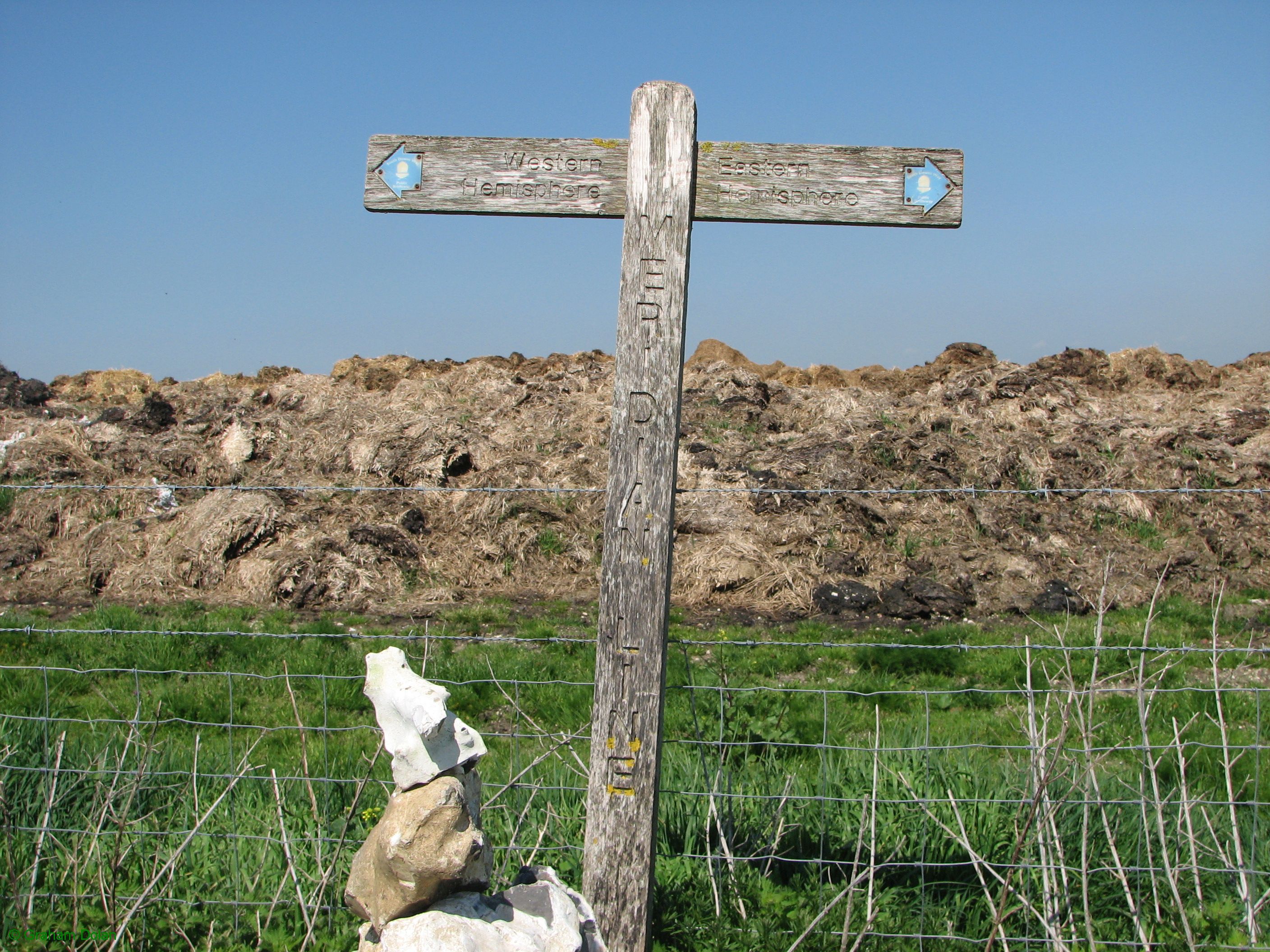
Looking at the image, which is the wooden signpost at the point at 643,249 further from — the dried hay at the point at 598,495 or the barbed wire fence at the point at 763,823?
the dried hay at the point at 598,495

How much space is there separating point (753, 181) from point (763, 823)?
Result: 6.46 ft

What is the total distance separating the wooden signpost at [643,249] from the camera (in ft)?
8.28

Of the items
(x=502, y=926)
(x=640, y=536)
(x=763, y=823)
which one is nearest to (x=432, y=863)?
(x=502, y=926)

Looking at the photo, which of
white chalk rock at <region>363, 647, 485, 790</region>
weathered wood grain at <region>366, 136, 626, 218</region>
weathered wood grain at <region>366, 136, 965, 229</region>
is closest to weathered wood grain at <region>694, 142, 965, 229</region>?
weathered wood grain at <region>366, 136, 965, 229</region>

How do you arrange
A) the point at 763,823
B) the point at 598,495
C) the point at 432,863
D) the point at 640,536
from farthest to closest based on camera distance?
the point at 598,495, the point at 763,823, the point at 640,536, the point at 432,863

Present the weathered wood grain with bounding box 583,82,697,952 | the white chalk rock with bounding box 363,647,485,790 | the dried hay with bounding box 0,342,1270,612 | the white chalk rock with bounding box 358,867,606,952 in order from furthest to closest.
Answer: the dried hay with bounding box 0,342,1270,612
the weathered wood grain with bounding box 583,82,697,952
the white chalk rock with bounding box 363,647,485,790
the white chalk rock with bounding box 358,867,606,952

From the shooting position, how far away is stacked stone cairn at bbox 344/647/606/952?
1853 millimetres

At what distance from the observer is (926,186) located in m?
2.60

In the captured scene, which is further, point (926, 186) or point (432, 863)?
point (926, 186)

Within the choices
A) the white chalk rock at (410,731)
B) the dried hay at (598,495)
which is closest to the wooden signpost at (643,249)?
the white chalk rock at (410,731)

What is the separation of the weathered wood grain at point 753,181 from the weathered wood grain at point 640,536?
0.30ft

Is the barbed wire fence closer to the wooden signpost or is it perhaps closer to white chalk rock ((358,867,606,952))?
the wooden signpost

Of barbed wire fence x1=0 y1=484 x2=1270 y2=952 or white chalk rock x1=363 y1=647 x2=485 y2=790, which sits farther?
barbed wire fence x1=0 y1=484 x2=1270 y2=952

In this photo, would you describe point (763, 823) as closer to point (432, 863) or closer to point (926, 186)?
point (432, 863)
